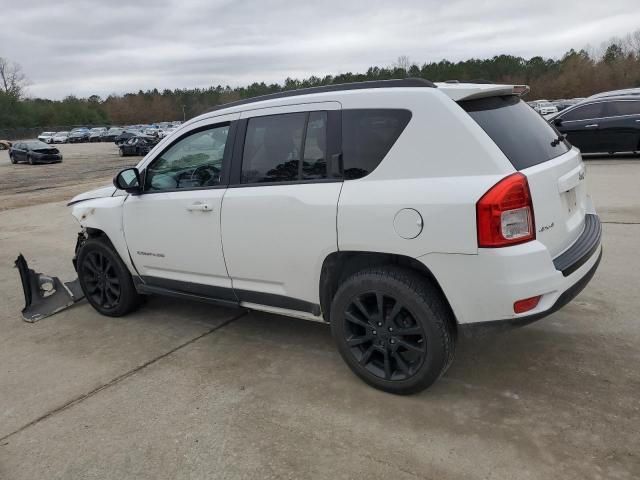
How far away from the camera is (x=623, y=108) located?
1288 cm

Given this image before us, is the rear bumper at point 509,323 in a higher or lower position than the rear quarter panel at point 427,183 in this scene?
lower

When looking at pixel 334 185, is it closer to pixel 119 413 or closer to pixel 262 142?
pixel 262 142

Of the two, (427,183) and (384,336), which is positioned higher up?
(427,183)

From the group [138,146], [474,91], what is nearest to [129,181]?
Result: [474,91]

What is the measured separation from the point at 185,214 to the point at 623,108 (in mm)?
12680

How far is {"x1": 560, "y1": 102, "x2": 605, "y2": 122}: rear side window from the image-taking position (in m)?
13.1

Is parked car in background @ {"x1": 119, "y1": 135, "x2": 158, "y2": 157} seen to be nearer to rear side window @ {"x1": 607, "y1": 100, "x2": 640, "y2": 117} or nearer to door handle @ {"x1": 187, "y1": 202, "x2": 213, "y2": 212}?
rear side window @ {"x1": 607, "y1": 100, "x2": 640, "y2": 117}

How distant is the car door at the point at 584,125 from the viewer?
518 inches

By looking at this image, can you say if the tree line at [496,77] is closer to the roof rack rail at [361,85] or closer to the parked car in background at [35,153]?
the parked car in background at [35,153]

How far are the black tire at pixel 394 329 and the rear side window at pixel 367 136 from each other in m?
0.63

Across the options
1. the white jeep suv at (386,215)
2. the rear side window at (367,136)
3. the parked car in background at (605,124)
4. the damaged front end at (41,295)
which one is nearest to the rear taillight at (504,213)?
the white jeep suv at (386,215)

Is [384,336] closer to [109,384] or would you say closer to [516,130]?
[516,130]

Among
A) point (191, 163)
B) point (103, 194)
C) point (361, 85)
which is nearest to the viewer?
point (361, 85)

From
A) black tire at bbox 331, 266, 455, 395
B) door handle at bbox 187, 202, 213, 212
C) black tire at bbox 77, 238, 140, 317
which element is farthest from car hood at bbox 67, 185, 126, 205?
black tire at bbox 331, 266, 455, 395
